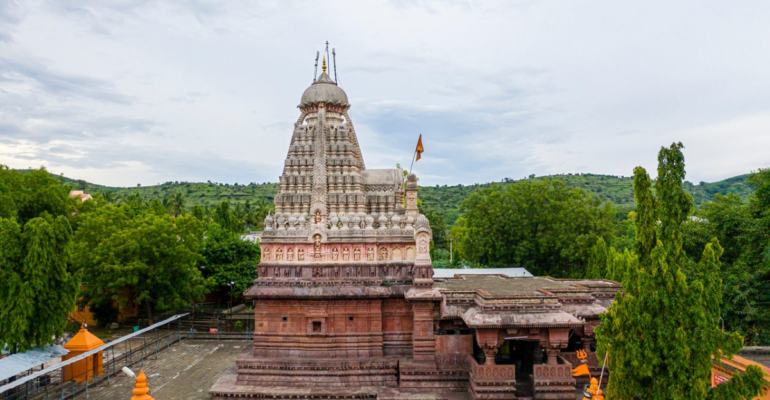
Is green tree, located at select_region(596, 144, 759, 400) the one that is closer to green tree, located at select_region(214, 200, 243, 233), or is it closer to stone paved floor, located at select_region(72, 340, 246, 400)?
stone paved floor, located at select_region(72, 340, 246, 400)

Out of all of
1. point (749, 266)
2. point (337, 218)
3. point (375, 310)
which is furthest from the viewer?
point (749, 266)

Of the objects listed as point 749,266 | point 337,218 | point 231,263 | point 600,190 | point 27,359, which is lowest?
point 27,359

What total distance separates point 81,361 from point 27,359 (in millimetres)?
2786

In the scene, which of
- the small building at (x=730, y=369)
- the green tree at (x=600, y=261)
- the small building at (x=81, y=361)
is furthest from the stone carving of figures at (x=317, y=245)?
the green tree at (x=600, y=261)

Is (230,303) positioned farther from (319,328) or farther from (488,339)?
(488,339)

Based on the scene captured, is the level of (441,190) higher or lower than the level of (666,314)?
higher

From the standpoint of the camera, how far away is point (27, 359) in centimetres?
1492

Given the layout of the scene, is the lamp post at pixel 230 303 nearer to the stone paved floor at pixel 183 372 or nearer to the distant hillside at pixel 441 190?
the stone paved floor at pixel 183 372

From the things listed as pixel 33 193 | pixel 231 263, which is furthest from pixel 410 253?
pixel 33 193

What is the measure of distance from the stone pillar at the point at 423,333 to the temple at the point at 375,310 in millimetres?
36

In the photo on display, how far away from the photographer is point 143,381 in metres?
7.89

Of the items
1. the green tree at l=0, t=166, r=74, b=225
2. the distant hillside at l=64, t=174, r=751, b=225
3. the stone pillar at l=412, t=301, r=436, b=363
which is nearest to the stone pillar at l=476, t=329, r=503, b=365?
the stone pillar at l=412, t=301, r=436, b=363

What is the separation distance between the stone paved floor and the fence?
468 mm

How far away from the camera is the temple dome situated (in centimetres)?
2048
